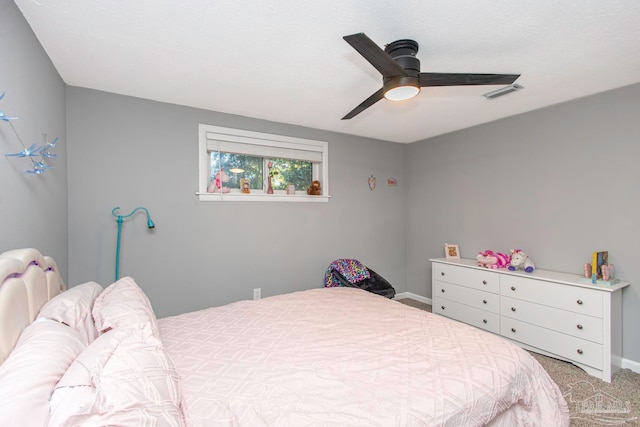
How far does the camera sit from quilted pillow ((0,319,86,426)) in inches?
27.2

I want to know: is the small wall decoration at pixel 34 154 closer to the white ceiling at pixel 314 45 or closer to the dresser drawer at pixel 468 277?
the white ceiling at pixel 314 45

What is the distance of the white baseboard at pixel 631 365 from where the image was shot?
240 cm

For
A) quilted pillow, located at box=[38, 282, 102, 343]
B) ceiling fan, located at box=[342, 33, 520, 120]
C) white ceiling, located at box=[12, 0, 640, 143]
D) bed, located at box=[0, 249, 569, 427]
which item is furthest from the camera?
ceiling fan, located at box=[342, 33, 520, 120]

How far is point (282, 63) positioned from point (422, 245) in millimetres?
3195

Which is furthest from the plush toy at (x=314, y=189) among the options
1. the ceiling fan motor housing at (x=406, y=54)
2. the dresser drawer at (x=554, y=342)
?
the dresser drawer at (x=554, y=342)

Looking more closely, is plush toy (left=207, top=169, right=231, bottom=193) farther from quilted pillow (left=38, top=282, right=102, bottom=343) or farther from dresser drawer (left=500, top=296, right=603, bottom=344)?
dresser drawer (left=500, top=296, right=603, bottom=344)

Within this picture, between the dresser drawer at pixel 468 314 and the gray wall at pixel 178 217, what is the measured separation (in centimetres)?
129

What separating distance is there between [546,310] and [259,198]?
299 cm

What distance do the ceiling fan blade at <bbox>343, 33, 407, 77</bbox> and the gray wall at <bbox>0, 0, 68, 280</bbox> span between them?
158 centimetres

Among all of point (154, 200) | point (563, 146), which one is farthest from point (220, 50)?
point (563, 146)

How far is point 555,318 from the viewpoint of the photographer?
8.45ft

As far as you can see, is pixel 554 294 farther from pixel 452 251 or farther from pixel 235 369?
pixel 235 369

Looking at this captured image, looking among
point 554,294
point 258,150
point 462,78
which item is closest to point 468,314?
point 554,294

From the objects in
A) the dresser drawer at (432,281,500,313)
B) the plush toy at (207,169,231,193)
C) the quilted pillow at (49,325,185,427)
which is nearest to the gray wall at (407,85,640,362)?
Answer: the dresser drawer at (432,281,500,313)
